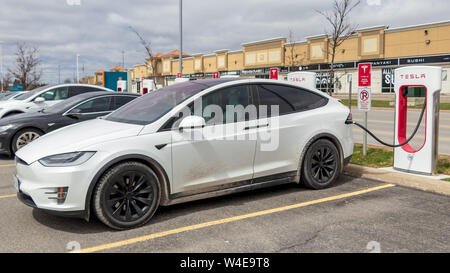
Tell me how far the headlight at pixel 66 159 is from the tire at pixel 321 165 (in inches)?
116

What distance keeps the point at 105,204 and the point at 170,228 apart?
72 cm

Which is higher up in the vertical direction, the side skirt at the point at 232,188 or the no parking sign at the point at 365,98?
the no parking sign at the point at 365,98

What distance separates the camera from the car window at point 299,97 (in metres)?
5.40

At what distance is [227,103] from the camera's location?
16.0ft

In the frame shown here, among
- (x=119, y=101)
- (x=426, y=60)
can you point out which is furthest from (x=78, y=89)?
(x=426, y=60)

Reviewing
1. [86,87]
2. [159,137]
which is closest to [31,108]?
[86,87]

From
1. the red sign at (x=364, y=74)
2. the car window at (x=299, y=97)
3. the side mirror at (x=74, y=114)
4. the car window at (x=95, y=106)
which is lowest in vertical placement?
the side mirror at (x=74, y=114)

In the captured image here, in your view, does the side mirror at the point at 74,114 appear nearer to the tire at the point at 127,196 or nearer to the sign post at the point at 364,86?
the tire at the point at 127,196

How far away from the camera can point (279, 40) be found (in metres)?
47.9

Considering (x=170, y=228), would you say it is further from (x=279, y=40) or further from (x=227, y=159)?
(x=279, y=40)

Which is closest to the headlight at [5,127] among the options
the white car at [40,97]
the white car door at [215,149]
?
the white car at [40,97]

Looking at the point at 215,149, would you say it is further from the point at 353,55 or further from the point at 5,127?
the point at 353,55

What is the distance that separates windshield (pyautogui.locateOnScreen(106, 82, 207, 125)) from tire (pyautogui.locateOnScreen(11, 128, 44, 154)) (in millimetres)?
4224

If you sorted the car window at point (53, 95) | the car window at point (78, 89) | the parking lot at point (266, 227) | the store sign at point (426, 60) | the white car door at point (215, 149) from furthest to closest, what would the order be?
the store sign at point (426, 60)
the car window at point (78, 89)
the car window at point (53, 95)
the white car door at point (215, 149)
the parking lot at point (266, 227)
